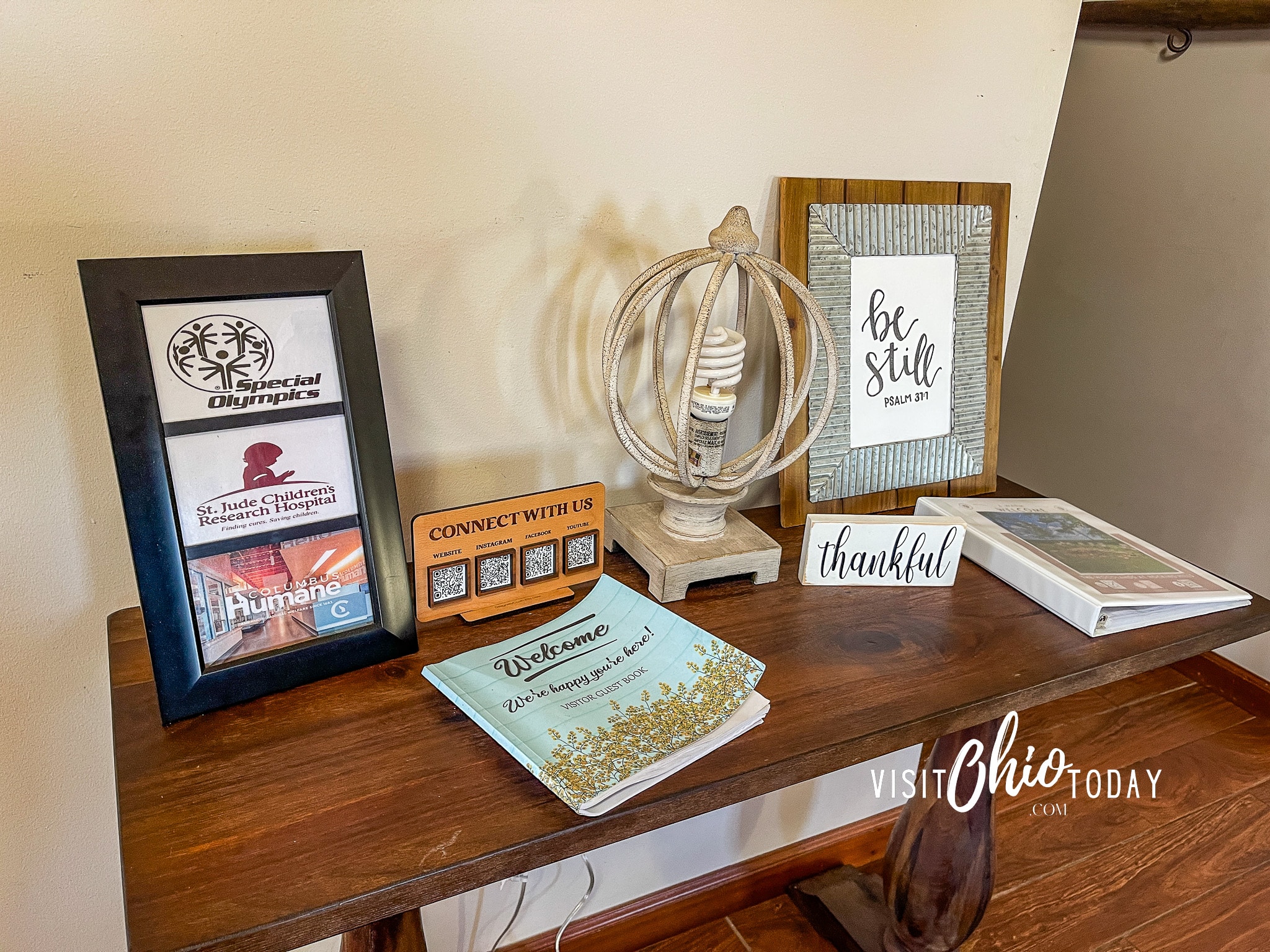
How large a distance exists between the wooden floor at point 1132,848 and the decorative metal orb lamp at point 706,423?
33.4 inches

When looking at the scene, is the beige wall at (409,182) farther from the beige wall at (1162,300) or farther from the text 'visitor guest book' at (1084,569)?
the beige wall at (1162,300)

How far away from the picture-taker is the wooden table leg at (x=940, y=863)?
3.59 ft

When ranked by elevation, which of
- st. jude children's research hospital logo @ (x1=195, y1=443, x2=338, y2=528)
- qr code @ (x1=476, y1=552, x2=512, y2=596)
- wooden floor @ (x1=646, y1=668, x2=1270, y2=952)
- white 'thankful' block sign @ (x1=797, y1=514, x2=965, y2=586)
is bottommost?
wooden floor @ (x1=646, y1=668, x2=1270, y2=952)

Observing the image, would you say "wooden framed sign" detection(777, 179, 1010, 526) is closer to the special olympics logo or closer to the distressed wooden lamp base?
the distressed wooden lamp base

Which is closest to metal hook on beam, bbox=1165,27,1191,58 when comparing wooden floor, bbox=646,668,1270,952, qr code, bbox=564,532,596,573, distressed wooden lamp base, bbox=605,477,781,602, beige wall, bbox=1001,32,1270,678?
beige wall, bbox=1001,32,1270,678

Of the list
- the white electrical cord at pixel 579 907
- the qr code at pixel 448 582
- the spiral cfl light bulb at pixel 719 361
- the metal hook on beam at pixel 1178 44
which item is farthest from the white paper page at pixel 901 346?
the metal hook on beam at pixel 1178 44

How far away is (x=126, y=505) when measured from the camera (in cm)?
61

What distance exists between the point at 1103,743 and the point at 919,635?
1358 millimetres

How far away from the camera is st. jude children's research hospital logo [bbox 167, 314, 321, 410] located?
2.06ft

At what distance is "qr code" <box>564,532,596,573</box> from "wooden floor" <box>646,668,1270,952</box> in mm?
866

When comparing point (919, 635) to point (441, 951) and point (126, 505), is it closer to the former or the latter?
point (126, 505)

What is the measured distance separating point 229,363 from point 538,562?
1.08 ft

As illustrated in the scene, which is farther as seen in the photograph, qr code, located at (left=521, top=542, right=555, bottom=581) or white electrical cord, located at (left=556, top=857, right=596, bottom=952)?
white electrical cord, located at (left=556, top=857, right=596, bottom=952)

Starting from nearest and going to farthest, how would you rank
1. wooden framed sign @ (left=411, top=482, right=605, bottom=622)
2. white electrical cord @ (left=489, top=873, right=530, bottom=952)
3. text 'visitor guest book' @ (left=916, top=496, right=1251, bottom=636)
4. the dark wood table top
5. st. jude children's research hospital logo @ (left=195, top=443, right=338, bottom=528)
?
the dark wood table top < st. jude children's research hospital logo @ (left=195, top=443, right=338, bottom=528) < wooden framed sign @ (left=411, top=482, right=605, bottom=622) < text 'visitor guest book' @ (left=916, top=496, right=1251, bottom=636) < white electrical cord @ (left=489, top=873, right=530, bottom=952)
